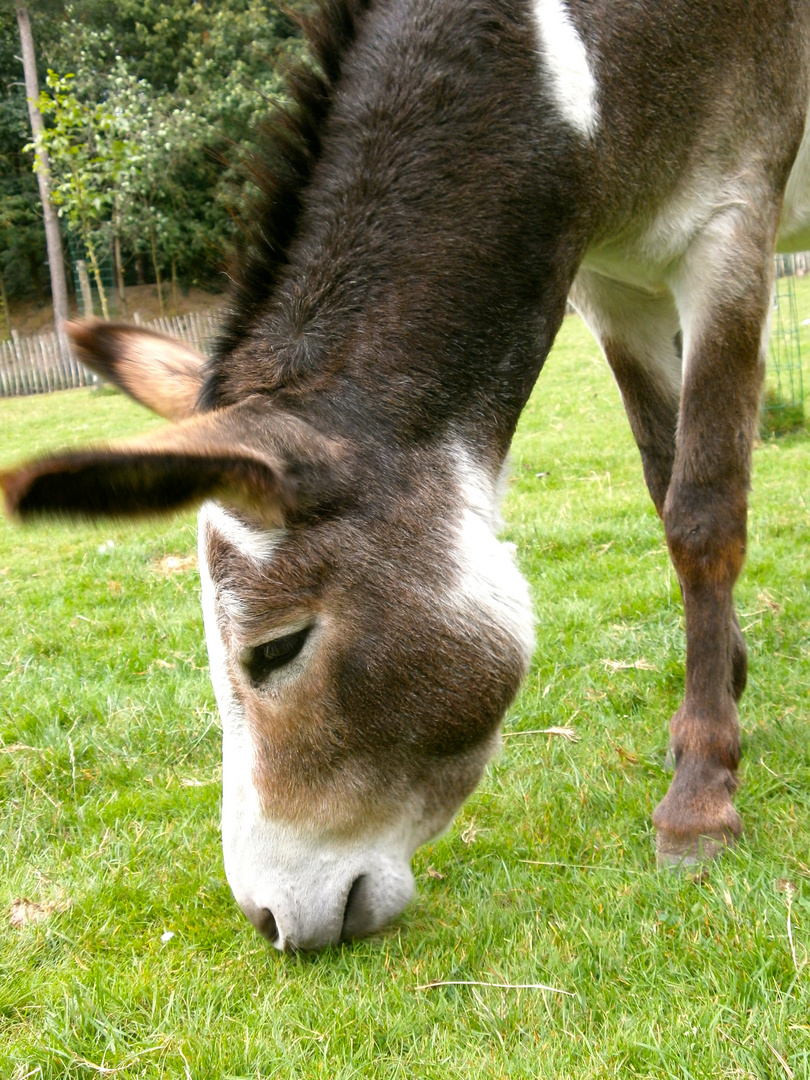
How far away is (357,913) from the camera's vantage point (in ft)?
7.34

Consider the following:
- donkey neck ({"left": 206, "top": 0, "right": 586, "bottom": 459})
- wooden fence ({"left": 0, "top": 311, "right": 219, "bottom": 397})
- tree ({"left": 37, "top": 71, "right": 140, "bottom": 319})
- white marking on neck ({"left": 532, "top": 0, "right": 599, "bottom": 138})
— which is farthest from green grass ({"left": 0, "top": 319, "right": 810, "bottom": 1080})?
wooden fence ({"left": 0, "top": 311, "right": 219, "bottom": 397})

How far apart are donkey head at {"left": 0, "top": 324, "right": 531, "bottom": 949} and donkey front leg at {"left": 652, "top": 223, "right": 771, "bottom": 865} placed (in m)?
0.69

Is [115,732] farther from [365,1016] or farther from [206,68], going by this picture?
[206,68]

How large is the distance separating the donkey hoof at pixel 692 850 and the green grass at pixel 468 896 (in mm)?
55

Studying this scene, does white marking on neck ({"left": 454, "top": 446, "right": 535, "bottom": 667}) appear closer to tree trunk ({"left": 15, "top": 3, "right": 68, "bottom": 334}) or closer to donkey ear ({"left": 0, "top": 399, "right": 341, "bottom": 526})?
donkey ear ({"left": 0, "top": 399, "right": 341, "bottom": 526})

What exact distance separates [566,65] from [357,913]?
210 centimetres

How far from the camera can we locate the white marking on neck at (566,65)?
232 cm

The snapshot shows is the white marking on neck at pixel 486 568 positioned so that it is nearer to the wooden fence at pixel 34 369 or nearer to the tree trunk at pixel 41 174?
the wooden fence at pixel 34 369

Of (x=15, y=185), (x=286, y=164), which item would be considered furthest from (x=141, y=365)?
(x=15, y=185)

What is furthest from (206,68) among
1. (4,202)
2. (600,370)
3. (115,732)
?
(115,732)

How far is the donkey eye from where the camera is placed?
2086mm

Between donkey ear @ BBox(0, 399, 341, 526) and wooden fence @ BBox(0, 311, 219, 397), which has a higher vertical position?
donkey ear @ BBox(0, 399, 341, 526)

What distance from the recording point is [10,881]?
270cm

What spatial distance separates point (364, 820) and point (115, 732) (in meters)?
1.77
